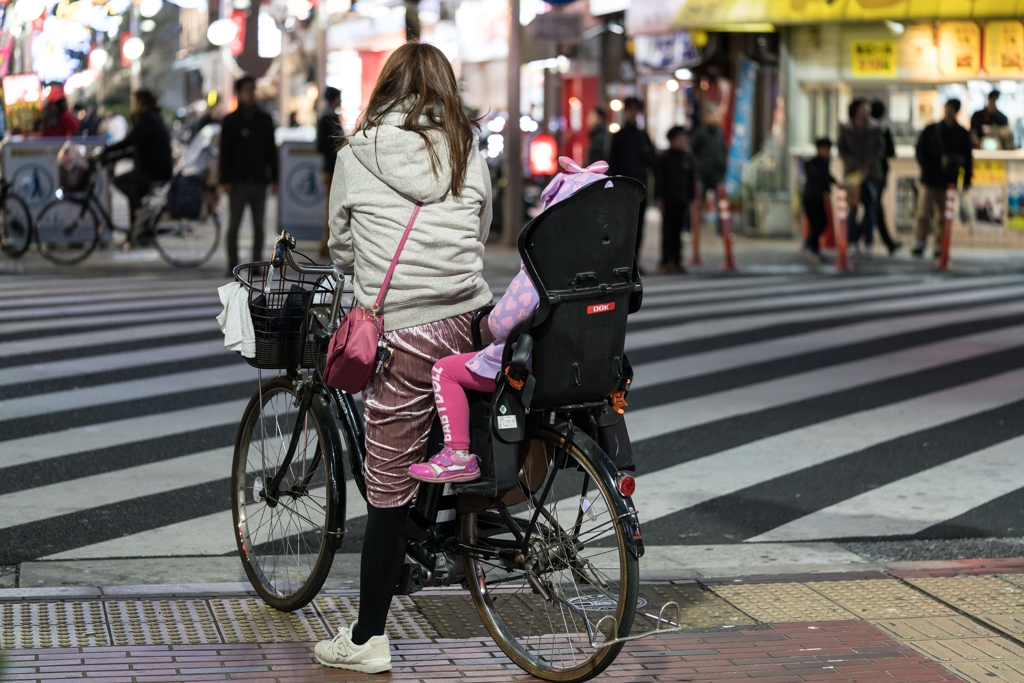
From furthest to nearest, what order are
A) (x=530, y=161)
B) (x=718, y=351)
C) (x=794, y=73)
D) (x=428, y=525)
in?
(x=530, y=161)
(x=794, y=73)
(x=718, y=351)
(x=428, y=525)

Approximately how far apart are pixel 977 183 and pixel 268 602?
1793 cm

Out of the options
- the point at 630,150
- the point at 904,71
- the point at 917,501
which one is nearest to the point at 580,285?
the point at 917,501

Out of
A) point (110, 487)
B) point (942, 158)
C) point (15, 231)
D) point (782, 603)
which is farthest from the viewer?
point (942, 158)

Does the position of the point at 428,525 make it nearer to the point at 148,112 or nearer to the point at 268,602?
the point at 268,602

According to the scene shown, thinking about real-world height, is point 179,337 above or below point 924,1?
below

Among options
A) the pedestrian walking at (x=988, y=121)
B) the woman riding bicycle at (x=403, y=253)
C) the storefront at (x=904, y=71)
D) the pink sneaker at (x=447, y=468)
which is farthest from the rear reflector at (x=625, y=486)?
the pedestrian walking at (x=988, y=121)

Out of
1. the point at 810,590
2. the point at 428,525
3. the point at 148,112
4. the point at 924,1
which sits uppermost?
the point at 924,1

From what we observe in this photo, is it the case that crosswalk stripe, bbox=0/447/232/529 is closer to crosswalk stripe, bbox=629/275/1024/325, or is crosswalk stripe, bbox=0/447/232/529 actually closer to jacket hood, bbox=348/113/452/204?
jacket hood, bbox=348/113/452/204

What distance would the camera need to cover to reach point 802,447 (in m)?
7.59

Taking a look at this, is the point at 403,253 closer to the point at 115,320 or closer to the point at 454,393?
the point at 454,393

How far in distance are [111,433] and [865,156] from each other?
44.2 ft

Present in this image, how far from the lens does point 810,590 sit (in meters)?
5.07

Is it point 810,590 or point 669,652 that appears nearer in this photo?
point 669,652

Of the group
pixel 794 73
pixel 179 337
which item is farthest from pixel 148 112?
pixel 794 73
